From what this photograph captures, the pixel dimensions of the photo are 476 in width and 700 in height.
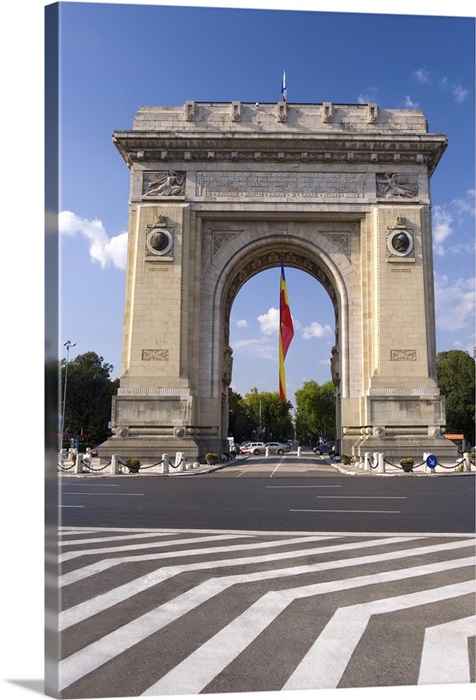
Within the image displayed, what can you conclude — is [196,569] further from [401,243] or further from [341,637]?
[401,243]

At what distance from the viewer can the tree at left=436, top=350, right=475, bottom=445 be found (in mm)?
58450

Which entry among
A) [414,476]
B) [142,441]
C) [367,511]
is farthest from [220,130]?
[367,511]

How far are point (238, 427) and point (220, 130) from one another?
227ft

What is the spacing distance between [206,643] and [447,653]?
1.74m

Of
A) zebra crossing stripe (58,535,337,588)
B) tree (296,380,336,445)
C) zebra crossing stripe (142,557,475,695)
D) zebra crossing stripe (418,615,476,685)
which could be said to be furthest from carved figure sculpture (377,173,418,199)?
tree (296,380,336,445)

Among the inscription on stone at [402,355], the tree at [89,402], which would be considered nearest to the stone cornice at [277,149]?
the inscription on stone at [402,355]

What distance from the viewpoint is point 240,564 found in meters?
7.21

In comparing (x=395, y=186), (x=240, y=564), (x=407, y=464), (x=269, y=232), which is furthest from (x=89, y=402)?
(x=240, y=564)

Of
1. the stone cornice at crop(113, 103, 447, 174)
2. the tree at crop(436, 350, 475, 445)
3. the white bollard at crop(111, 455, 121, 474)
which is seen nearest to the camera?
the white bollard at crop(111, 455, 121, 474)

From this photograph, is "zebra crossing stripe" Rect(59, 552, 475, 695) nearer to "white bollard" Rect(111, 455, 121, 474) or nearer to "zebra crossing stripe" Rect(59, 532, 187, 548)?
"zebra crossing stripe" Rect(59, 532, 187, 548)

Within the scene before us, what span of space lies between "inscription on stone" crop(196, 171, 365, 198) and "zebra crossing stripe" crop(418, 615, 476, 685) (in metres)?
27.2

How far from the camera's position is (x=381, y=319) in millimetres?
28906

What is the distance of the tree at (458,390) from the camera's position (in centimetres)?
5845

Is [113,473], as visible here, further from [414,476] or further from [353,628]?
[353,628]
